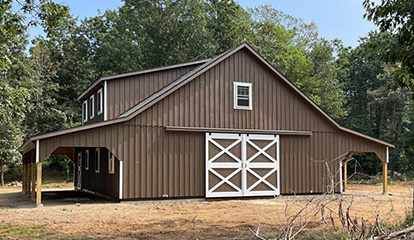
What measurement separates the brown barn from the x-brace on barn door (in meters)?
0.04

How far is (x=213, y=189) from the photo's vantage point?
18562 mm

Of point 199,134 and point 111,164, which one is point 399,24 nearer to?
point 199,134

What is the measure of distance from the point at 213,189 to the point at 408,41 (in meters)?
10.4

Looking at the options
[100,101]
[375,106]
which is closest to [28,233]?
[100,101]

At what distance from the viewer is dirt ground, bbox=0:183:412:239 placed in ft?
33.7

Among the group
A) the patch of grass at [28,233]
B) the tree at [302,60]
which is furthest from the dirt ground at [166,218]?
the tree at [302,60]

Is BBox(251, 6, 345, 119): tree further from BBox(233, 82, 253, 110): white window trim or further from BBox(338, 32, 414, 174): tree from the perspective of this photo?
BBox(233, 82, 253, 110): white window trim

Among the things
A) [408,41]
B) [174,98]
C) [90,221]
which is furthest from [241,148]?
[408,41]

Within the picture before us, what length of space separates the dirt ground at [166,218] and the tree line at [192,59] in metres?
21.5

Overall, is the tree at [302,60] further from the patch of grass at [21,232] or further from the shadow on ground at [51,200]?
the patch of grass at [21,232]

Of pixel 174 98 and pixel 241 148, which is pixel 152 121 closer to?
Answer: pixel 174 98

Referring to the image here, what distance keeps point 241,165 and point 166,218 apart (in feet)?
21.7

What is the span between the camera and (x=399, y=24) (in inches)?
383

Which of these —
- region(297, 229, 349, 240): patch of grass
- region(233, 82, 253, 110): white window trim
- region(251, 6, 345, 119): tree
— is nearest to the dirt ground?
region(297, 229, 349, 240): patch of grass
